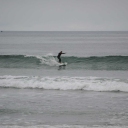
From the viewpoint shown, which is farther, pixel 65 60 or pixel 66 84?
pixel 65 60

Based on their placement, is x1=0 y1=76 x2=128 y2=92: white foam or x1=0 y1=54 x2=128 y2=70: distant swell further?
x1=0 y1=54 x2=128 y2=70: distant swell

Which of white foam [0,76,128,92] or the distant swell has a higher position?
the distant swell

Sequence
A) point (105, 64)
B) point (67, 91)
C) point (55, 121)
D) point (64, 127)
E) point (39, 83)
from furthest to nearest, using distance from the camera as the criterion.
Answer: point (105, 64) → point (39, 83) → point (67, 91) → point (55, 121) → point (64, 127)

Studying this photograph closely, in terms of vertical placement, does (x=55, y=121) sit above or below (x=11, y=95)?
below

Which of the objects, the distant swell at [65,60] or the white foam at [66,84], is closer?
the white foam at [66,84]

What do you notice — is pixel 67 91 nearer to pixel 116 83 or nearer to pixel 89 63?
pixel 116 83

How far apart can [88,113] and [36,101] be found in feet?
10.2

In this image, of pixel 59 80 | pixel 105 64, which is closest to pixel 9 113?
pixel 59 80

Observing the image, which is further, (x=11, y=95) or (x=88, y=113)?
(x=11, y=95)

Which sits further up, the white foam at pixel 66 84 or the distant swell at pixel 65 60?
the distant swell at pixel 65 60

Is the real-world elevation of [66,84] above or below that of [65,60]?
below

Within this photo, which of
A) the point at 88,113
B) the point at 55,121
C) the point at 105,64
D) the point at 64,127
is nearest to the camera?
the point at 64,127

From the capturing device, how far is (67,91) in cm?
1563

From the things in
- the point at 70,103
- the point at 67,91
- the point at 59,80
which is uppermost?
the point at 59,80
